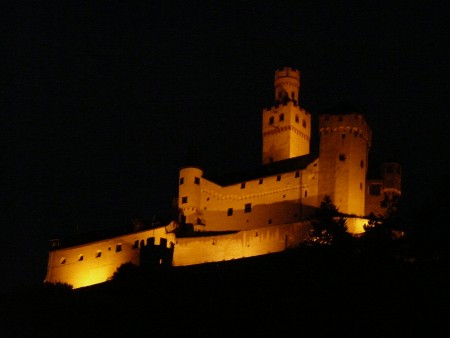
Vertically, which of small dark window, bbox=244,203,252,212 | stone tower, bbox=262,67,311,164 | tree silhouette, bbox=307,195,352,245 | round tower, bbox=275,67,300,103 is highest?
round tower, bbox=275,67,300,103

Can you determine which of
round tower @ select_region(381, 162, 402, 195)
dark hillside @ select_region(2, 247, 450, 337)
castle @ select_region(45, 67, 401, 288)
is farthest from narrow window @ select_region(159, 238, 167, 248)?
round tower @ select_region(381, 162, 402, 195)

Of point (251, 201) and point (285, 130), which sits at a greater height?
point (285, 130)

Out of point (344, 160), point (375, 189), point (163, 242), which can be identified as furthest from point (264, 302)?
point (163, 242)

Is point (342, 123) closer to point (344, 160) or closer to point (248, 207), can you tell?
point (344, 160)

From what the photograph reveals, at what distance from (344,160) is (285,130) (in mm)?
12892

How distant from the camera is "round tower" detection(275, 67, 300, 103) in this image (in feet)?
337

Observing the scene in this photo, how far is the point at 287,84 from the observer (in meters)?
103

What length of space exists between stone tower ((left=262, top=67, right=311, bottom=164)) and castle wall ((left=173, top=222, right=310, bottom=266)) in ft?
38.2

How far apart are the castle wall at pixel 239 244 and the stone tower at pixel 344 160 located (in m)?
3.07

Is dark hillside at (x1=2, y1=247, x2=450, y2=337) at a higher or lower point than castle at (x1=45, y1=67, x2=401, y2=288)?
lower

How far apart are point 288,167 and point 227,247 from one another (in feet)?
25.6

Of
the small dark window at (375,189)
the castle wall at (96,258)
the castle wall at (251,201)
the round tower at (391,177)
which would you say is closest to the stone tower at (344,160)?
the small dark window at (375,189)

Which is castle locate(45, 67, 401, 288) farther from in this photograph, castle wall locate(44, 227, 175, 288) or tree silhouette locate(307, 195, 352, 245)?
tree silhouette locate(307, 195, 352, 245)

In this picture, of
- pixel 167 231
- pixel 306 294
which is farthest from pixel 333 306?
pixel 167 231
